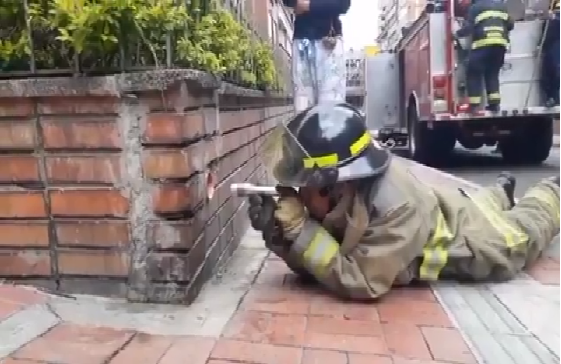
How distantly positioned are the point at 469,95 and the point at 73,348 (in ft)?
21.3

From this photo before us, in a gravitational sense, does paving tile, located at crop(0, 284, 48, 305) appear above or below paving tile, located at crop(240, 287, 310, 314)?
above

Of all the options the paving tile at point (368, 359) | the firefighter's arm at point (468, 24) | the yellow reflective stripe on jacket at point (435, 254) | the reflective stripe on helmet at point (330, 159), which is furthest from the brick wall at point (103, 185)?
the firefighter's arm at point (468, 24)

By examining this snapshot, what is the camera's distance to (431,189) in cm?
286

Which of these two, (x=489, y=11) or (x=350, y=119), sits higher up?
(x=489, y=11)

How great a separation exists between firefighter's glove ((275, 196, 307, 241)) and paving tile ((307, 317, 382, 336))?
0.38 meters

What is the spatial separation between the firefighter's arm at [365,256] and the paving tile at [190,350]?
1.94 ft

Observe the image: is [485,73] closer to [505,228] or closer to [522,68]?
[522,68]

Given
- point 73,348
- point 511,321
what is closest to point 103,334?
point 73,348

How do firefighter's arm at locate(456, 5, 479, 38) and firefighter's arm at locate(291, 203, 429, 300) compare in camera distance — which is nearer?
firefighter's arm at locate(291, 203, 429, 300)

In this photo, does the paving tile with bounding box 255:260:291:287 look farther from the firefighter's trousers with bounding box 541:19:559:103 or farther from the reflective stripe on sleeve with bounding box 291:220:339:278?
the firefighter's trousers with bounding box 541:19:559:103

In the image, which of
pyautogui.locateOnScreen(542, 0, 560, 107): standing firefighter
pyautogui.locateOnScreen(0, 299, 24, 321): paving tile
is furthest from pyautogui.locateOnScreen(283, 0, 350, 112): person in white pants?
pyautogui.locateOnScreen(0, 299, 24, 321): paving tile

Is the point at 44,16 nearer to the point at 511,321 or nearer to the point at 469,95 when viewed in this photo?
the point at 511,321

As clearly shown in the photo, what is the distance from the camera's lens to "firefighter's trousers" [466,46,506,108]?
706 centimetres

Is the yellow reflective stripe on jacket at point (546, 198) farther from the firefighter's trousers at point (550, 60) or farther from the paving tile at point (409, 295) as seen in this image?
the firefighter's trousers at point (550, 60)
